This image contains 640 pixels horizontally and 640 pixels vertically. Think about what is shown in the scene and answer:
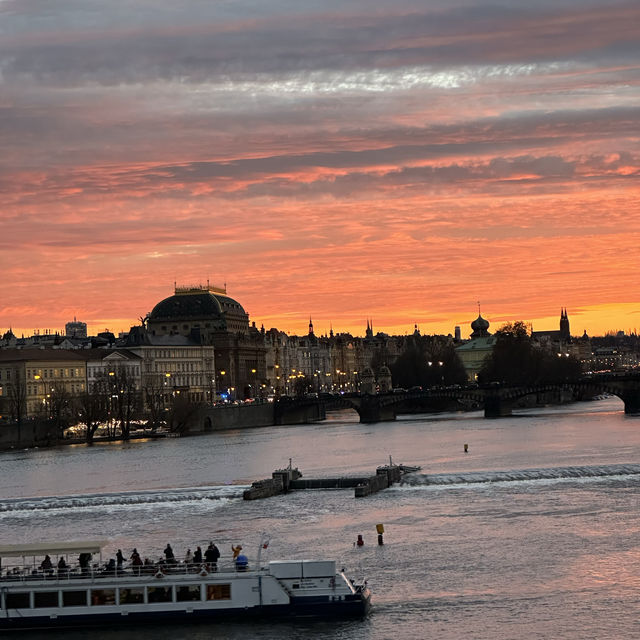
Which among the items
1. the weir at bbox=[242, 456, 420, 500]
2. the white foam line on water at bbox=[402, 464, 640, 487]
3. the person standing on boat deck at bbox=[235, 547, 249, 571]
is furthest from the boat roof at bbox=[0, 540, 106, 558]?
the white foam line on water at bbox=[402, 464, 640, 487]

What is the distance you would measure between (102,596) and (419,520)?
19898 millimetres

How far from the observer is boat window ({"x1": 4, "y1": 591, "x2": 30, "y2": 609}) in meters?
46.5

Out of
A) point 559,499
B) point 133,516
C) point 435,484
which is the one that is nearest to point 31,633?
point 133,516

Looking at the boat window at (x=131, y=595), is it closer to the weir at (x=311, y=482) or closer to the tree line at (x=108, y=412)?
the weir at (x=311, y=482)

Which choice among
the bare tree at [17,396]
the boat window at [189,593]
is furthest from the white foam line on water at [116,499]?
the bare tree at [17,396]

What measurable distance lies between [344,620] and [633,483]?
32.0 metres

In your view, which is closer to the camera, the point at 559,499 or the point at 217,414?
the point at 559,499

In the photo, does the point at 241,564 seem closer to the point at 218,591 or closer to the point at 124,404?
the point at 218,591

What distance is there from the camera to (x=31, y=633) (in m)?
46.1

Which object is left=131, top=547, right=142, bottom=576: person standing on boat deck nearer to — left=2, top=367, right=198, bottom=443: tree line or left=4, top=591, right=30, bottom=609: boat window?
left=4, top=591, right=30, bottom=609: boat window

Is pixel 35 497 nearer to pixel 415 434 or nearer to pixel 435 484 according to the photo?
pixel 435 484

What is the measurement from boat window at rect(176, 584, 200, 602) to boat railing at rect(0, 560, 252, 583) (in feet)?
1.30

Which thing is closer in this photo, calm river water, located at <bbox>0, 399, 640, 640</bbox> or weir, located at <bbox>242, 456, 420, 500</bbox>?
calm river water, located at <bbox>0, 399, 640, 640</bbox>

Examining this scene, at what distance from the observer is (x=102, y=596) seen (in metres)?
46.5
